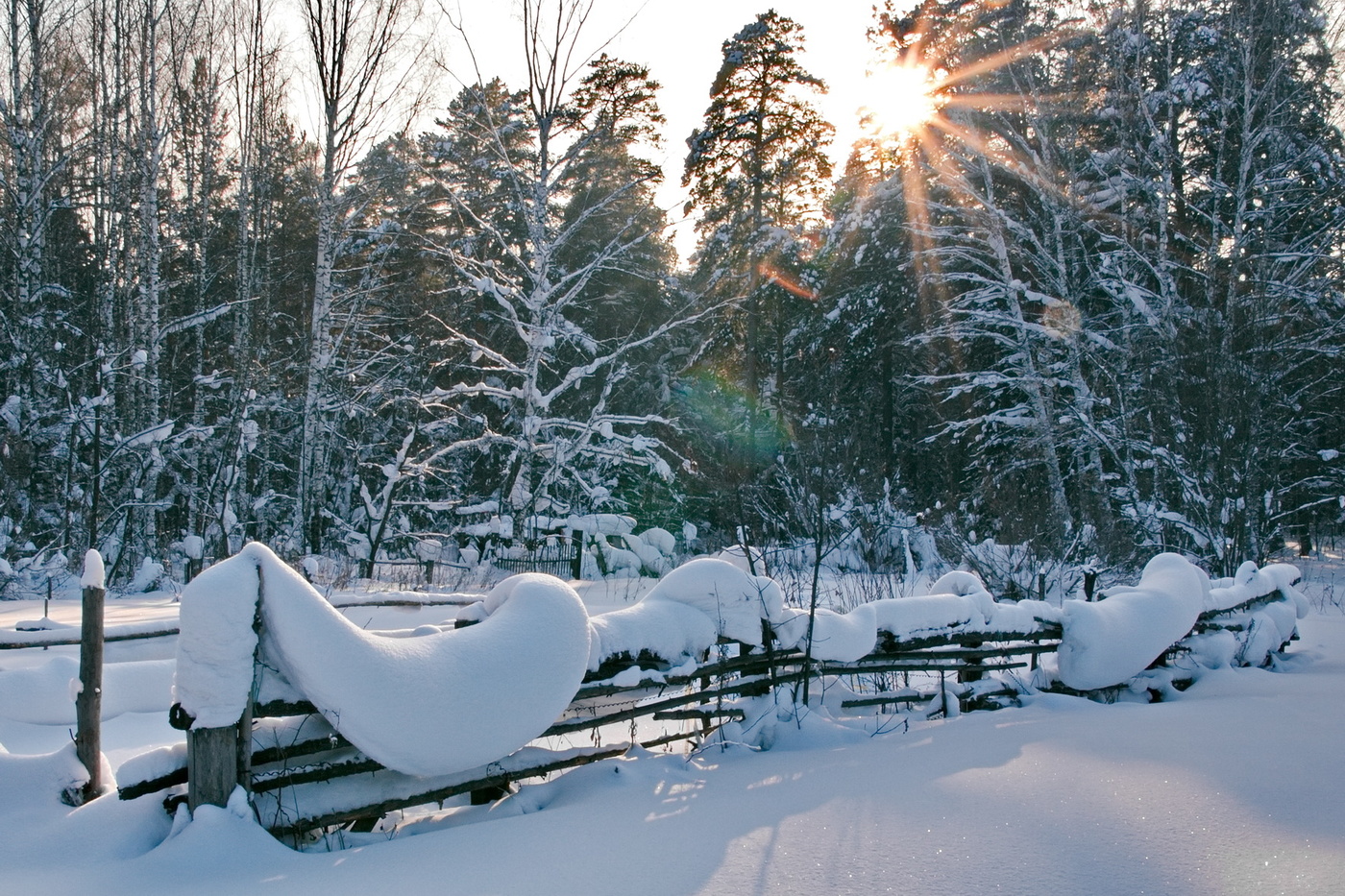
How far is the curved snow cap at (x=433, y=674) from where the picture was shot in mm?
3086

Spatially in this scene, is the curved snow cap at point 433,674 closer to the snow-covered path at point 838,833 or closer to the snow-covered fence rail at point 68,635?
the snow-covered path at point 838,833

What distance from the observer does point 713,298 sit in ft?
74.6

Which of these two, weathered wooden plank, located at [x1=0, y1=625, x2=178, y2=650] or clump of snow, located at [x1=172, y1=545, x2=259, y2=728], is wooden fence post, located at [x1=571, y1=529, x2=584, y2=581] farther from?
clump of snow, located at [x1=172, y1=545, x2=259, y2=728]

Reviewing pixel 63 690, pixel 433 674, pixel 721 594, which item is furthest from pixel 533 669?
pixel 63 690

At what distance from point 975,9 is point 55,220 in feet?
68.4

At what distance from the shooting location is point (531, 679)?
353 centimetres

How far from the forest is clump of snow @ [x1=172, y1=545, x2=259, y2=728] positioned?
6031 mm

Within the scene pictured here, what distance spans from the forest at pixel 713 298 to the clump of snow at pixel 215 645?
6.03m

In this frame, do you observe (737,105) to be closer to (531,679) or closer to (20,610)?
(20,610)

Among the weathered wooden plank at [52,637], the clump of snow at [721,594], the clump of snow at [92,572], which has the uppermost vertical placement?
the clump of snow at [92,572]

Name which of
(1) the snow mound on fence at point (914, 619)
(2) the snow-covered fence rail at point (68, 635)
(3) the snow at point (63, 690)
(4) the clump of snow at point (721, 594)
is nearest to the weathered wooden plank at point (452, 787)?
(4) the clump of snow at point (721, 594)

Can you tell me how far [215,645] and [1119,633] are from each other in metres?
5.74

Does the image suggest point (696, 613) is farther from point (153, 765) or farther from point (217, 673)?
point (153, 765)

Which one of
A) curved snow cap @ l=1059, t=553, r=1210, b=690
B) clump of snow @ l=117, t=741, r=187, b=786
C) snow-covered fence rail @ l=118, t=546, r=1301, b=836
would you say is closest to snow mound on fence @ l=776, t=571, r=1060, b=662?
snow-covered fence rail @ l=118, t=546, r=1301, b=836
